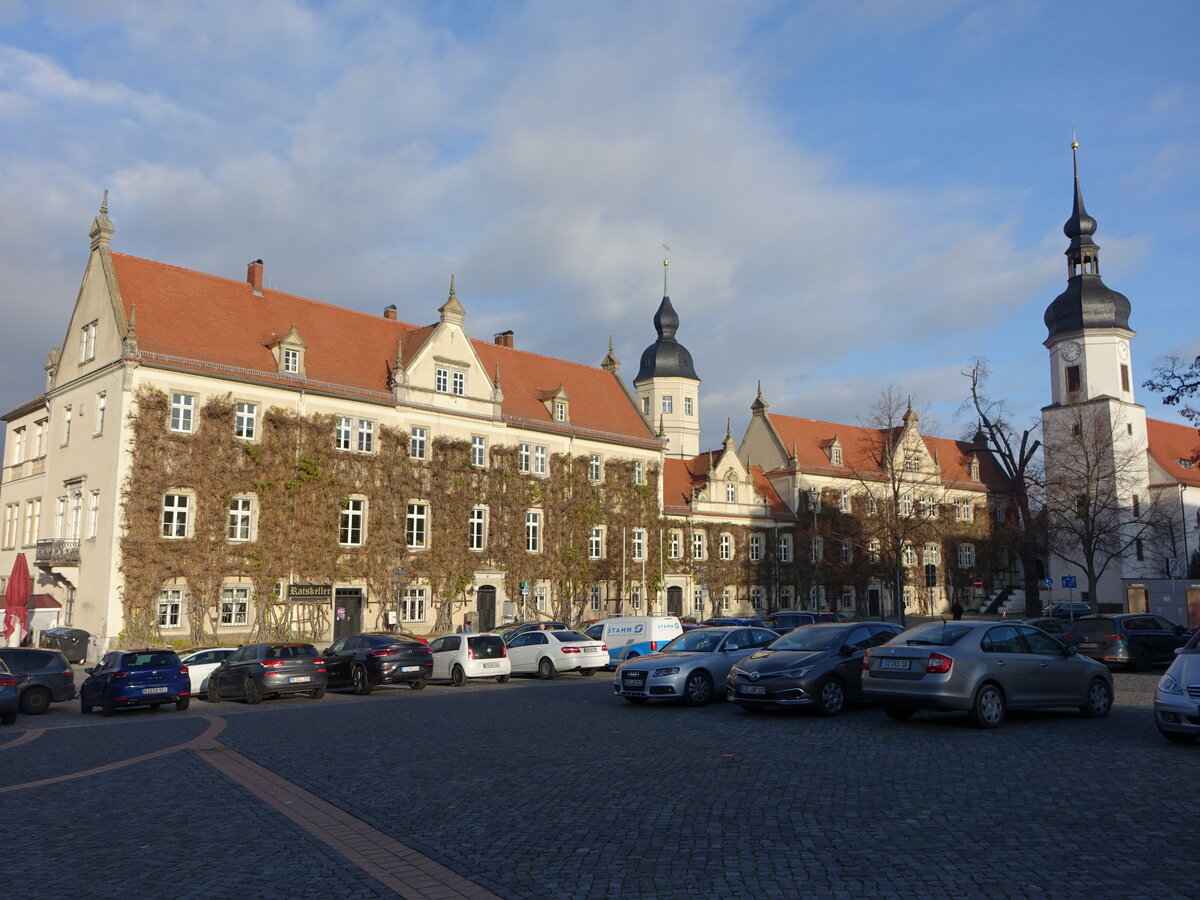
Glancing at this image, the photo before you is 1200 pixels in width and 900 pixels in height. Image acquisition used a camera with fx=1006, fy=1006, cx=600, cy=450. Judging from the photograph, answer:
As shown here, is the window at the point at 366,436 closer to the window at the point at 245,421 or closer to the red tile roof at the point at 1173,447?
the window at the point at 245,421

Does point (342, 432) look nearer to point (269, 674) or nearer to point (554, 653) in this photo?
point (554, 653)

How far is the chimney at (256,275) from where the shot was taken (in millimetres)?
45531

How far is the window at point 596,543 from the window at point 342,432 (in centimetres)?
1467

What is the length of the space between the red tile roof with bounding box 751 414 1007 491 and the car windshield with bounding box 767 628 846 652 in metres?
47.6

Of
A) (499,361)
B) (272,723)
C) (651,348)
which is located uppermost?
(651,348)

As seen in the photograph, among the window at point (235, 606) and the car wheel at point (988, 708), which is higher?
the window at point (235, 606)

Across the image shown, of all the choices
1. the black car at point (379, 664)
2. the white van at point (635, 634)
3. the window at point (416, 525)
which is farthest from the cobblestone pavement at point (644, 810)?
the window at point (416, 525)

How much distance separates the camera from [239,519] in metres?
39.6

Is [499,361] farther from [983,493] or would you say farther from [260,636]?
[983,493]

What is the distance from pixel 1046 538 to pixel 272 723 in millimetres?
52602

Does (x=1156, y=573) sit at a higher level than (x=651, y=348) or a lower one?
lower

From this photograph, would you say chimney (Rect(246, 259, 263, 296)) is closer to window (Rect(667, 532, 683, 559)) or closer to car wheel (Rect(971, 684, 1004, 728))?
window (Rect(667, 532, 683, 559))

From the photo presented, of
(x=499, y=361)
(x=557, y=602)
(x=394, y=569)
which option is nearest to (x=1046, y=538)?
(x=557, y=602)

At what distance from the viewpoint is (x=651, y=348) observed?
255 feet
